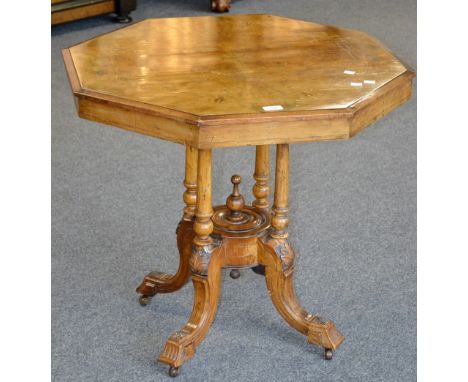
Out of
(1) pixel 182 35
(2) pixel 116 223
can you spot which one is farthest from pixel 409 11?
(1) pixel 182 35

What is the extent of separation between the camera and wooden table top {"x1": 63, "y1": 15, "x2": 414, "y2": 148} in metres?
2.18

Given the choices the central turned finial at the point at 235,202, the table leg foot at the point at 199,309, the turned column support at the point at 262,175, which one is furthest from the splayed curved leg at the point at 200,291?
the turned column support at the point at 262,175

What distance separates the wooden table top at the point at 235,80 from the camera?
218 cm

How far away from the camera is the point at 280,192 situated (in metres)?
2.65

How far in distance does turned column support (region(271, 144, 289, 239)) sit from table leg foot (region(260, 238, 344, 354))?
5cm

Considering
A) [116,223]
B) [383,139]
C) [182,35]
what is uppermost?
[182,35]

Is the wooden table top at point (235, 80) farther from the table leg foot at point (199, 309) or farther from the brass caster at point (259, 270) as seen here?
the brass caster at point (259, 270)

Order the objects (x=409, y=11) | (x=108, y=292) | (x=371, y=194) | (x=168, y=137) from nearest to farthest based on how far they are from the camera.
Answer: (x=168, y=137) → (x=108, y=292) → (x=371, y=194) → (x=409, y=11)

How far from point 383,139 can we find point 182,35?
208 centimetres

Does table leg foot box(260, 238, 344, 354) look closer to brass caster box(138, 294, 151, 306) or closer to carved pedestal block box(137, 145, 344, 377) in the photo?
carved pedestal block box(137, 145, 344, 377)

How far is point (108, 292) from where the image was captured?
3.21m

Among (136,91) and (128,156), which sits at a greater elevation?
(136,91)

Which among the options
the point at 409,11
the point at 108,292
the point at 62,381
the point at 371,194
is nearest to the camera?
the point at 62,381

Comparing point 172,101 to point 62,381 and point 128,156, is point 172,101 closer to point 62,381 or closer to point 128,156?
point 62,381
